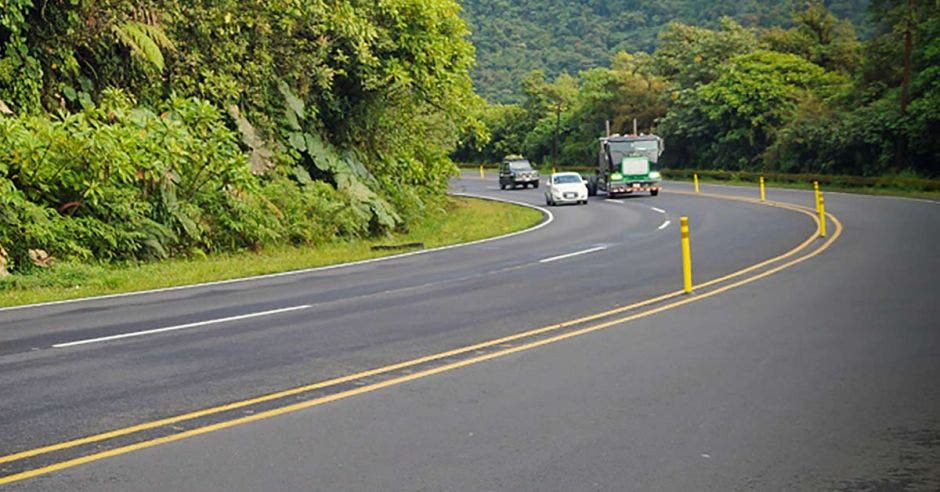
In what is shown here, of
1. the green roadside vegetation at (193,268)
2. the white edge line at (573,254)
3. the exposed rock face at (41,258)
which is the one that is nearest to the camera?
the green roadside vegetation at (193,268)

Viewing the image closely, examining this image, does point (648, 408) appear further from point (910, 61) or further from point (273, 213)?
point (910, 61)

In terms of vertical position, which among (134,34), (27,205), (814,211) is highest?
(134,34)

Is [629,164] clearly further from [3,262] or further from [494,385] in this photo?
[494,385]

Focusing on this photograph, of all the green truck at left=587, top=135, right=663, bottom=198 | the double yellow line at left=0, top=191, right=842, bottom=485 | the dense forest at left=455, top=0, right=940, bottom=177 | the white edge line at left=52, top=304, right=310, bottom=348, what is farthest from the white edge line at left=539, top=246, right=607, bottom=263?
the green truck at left=587, top=135, right=663, bottom=198

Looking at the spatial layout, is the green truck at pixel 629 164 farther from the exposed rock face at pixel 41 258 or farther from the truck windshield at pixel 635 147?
the exposed rock face at pixel 41 258

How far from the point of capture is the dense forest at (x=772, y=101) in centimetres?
5234

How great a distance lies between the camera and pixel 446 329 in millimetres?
12141

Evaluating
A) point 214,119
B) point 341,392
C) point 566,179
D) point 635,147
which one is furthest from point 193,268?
point 635,147

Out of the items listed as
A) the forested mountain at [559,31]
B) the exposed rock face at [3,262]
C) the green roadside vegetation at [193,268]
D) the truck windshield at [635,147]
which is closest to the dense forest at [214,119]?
the exposed rock face at [3,262]

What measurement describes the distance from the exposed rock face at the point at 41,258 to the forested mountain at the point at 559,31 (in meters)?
126

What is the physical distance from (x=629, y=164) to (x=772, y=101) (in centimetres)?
2076

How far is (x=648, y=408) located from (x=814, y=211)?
1144 inches

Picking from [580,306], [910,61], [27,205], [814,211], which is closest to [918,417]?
[580,306]

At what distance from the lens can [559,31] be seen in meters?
165
